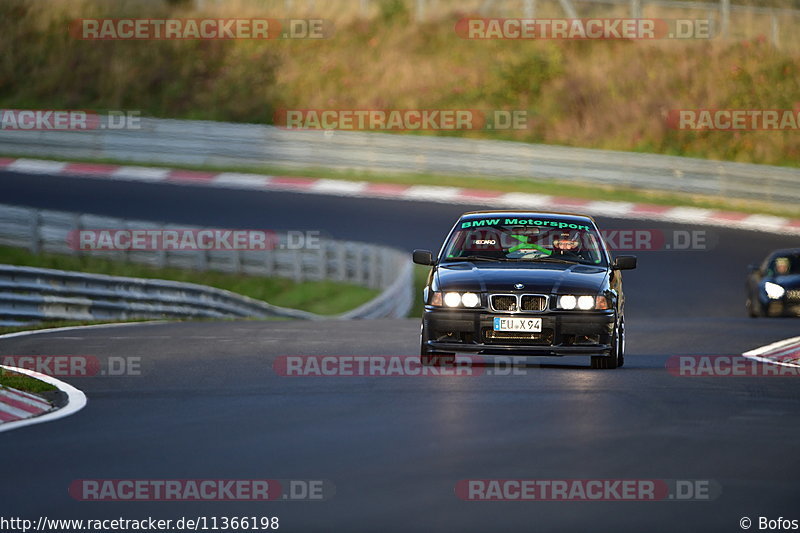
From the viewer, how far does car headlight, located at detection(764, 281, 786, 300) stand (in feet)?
78.8

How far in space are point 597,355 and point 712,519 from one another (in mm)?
6682

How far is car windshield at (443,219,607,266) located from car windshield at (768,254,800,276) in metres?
9.55

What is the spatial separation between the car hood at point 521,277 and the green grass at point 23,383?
135 inches

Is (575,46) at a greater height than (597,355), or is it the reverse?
(575,46)

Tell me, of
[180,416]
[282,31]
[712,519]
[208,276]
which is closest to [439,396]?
[180,416]

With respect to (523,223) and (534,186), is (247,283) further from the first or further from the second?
(523,223)

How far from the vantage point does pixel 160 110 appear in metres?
49.3

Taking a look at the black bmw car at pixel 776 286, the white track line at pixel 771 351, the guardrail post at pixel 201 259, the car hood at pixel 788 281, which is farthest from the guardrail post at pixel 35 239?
the white track line at pixel 771 351

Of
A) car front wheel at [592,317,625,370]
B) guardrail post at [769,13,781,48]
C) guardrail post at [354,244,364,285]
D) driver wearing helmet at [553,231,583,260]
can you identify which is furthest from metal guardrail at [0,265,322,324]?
guardrail post at [769,13,781,48]

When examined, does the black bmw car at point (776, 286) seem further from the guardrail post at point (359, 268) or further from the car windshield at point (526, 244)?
the car windshield at point (526, 244)

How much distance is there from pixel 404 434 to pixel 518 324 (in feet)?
12.0

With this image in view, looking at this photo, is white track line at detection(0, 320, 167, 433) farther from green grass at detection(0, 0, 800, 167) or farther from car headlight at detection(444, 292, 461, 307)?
green grass at detection(0, 0, 800, 167)

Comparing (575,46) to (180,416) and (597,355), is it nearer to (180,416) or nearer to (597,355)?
(597,355)

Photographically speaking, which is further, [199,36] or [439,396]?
[199,36]
